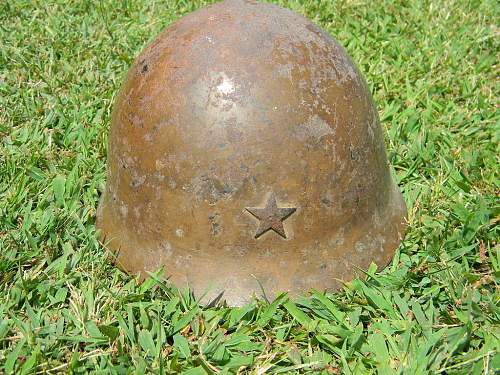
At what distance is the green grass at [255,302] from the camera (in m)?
1.95

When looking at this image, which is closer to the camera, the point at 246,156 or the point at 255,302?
the point at 246,156

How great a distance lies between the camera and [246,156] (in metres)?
1.92

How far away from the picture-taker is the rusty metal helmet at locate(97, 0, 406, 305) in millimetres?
1911

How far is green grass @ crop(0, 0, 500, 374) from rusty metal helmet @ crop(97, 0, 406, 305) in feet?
0.39

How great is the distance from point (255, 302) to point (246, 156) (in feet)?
1.71

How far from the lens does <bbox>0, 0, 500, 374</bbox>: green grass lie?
1.95 m

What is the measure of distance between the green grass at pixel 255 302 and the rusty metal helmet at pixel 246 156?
0.12 metres

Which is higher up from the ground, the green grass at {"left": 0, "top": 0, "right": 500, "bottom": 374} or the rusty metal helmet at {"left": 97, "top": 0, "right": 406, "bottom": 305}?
the rusty metal helmet at {"left": 97, "top": 0, "right": 406, "bottom": 305}

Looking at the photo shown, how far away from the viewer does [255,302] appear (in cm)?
208

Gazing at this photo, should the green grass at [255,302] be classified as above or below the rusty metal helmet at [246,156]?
below

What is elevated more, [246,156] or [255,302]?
[246,156]

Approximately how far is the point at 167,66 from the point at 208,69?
0.16 meters

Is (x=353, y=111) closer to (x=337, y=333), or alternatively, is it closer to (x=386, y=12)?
(x=337, y=333)

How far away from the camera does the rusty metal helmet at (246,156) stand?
1911 millimetres
